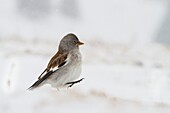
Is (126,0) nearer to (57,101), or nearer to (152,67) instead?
(152,67)

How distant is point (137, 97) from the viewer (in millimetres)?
3377

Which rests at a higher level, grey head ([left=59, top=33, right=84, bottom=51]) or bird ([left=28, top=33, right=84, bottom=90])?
grey head ([left=59, top=33, right=84, bottom=51])

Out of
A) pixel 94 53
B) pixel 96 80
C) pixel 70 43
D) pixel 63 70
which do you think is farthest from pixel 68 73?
pixel 94 53

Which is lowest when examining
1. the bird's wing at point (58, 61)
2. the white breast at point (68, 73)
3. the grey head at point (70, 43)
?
the white breast at point (68, 73)

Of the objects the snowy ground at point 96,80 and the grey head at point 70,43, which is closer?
the snowy ground at point 96,80

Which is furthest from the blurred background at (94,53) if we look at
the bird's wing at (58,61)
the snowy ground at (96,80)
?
the bird's wing at (58,61)

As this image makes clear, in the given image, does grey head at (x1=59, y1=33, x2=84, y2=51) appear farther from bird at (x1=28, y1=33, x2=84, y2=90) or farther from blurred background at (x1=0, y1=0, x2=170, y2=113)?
blurred background at (x1=0, y1=0, x2=170, y2=113)

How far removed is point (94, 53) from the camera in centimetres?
414

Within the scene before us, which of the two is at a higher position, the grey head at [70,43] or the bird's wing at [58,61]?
the grey head at [70,43]

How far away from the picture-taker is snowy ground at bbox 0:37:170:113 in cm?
288

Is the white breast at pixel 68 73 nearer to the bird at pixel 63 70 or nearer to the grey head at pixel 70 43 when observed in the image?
the bird at pixel 63 70

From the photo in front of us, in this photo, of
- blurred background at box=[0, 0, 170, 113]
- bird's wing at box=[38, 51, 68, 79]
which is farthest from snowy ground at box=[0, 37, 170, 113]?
bird's wing at box=[38, 51, 68, 79]

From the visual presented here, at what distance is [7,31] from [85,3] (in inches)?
28.7

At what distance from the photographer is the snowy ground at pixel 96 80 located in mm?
2883
